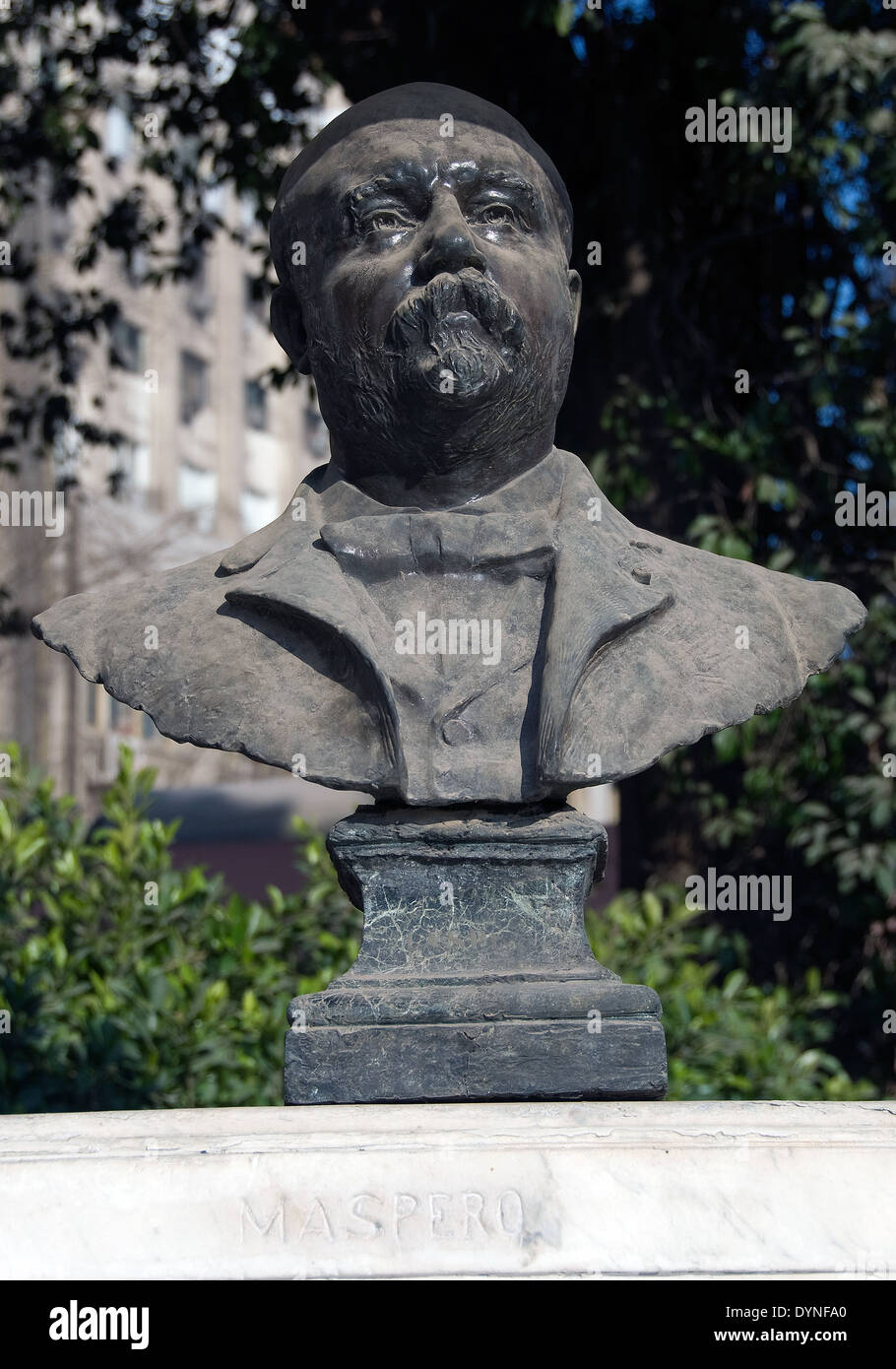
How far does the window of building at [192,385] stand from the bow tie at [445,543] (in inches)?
667

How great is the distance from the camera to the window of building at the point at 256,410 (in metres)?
22.0

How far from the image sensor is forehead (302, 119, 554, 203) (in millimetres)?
3494

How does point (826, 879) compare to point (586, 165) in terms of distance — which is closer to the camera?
point (826, 879)

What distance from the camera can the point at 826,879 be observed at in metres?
6.21

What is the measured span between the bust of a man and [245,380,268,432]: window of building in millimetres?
18457

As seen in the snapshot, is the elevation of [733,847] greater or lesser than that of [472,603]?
lesser

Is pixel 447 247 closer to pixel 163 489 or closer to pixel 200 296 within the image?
pixel 163 489

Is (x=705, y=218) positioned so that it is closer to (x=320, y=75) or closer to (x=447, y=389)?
(x=320, y=75)

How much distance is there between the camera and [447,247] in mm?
3367

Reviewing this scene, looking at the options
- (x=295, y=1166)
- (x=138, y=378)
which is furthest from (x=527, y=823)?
(x=138, y=378)

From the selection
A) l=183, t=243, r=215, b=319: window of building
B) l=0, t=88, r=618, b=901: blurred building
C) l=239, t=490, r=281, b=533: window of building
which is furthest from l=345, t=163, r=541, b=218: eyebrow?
l=239, t=490, r=281, b=533: window of building

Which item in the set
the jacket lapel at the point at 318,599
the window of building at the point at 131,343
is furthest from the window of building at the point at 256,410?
the jacket lapel at the point at 318,599

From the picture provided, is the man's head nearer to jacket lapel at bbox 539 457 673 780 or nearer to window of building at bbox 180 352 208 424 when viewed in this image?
jacket lapel at bbox 539 457 673 780

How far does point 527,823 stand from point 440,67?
13.1 feet
